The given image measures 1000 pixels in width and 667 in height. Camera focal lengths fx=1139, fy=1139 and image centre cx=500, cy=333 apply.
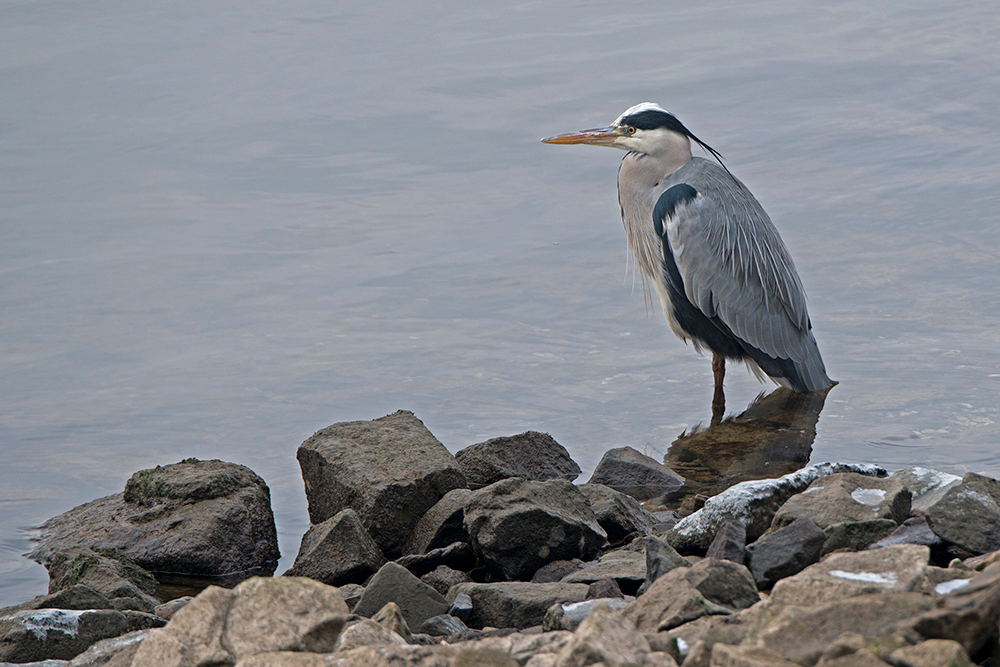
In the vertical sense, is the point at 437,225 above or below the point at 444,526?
above

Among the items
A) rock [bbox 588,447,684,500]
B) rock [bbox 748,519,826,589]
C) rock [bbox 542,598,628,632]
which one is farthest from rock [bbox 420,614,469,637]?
rock [bbox 588,447,684,500]

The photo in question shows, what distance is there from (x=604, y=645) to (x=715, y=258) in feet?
16.0

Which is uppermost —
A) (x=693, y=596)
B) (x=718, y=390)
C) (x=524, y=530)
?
(x=693, y=596)

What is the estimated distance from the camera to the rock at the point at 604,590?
125 inches

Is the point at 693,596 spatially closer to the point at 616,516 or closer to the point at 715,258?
the point at 616,516

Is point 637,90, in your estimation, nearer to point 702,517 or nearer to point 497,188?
point 497,188

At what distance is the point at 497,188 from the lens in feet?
31.9

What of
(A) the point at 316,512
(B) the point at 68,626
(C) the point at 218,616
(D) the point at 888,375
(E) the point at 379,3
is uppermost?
(E) the point at 379,3

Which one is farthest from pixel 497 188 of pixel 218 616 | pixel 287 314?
pixel 218 616

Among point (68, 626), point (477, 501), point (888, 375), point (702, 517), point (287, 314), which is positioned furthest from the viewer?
point (287, 314)

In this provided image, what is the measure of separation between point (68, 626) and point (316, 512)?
1.46m

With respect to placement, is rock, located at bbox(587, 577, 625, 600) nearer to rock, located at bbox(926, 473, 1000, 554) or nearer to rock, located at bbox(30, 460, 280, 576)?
rock, located at bbox(926, 473, 1000, 554)

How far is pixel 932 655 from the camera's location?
75.4 inches

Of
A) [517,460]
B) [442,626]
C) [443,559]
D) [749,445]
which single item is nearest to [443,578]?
[443,559]
